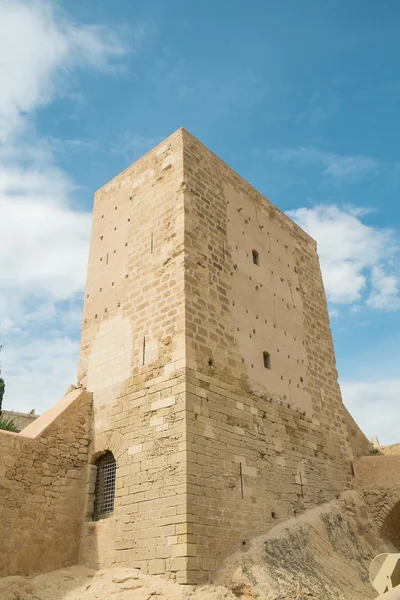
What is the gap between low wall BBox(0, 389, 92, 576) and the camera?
8.14 meters

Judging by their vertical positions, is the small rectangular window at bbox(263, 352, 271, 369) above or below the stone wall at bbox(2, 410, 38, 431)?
below

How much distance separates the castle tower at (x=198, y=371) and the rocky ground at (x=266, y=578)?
0.72 ft

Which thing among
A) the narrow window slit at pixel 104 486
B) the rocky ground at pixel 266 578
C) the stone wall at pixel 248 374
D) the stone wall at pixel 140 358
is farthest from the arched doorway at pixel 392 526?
the narrow window slit at pixel 104 486

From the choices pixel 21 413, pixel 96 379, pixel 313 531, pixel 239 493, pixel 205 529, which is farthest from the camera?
pixel 21 413

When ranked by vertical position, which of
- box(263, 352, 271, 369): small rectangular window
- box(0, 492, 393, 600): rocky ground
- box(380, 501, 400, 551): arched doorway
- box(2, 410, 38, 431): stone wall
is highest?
box(2, 410, 38, 431): stone wall

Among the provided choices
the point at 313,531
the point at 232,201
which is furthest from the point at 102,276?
the point at 313,531

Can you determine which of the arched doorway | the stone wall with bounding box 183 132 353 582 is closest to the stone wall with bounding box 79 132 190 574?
the stone wall with bounding box 183 132 353 582

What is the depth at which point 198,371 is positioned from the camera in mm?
8688

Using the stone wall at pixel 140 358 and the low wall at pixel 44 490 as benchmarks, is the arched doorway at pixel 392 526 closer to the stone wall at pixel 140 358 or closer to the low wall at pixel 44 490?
the stone wall at pixel 140 358

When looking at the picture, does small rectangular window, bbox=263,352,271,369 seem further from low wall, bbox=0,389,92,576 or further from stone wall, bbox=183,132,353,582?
low wall, bbox=0,389,92,576

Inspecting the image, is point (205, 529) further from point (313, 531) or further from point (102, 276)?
point (102, 276)

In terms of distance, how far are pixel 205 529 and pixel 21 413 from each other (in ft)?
79.0

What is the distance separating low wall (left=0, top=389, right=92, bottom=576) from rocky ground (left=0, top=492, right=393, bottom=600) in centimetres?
35

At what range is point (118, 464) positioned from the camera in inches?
349
